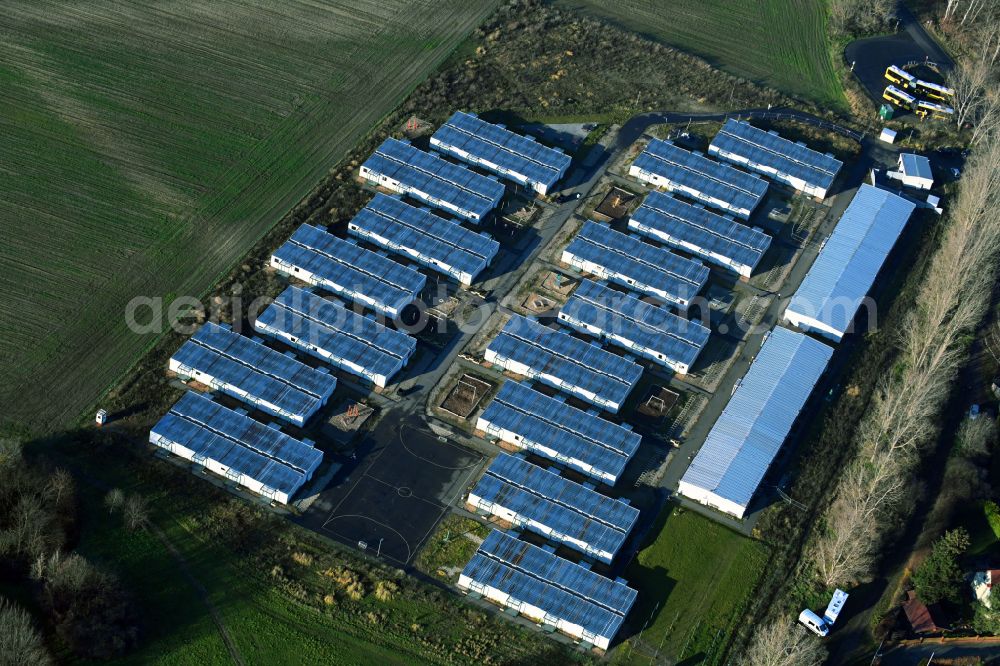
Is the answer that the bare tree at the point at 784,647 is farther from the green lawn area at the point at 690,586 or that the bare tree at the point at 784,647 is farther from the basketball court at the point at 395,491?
the basketball court at the point at 395,491

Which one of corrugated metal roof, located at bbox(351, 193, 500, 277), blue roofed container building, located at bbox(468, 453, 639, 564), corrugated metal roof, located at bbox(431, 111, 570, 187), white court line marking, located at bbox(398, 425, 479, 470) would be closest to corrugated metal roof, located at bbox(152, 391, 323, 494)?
white court line marking, located at bbox(398, 425, 479, 470)

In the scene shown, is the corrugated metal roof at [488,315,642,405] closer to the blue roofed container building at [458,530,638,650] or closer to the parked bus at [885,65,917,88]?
the blue roofed container building at [458,530,638,650]

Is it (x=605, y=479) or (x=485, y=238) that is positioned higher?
(x=485, y=238)

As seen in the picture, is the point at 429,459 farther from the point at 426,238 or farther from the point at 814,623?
the point at 814,623

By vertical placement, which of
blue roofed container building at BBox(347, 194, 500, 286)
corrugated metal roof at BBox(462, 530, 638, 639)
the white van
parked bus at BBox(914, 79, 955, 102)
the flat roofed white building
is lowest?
corrugated metal roof at BBox(462, 530, 638, 639)

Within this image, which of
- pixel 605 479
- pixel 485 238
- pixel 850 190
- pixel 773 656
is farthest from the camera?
pixel 850 190

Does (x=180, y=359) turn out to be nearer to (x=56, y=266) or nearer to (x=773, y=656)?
(x=56, y=266)

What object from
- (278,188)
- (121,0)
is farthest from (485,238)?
(121,0)
